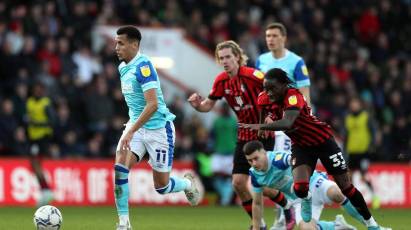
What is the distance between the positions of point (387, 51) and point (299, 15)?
8.22ft

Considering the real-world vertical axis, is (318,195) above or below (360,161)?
below

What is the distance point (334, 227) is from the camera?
12297 mm

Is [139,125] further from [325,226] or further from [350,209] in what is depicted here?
[350,209]

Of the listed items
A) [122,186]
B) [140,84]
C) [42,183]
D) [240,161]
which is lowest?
[42,183]

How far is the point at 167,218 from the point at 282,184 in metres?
4.69

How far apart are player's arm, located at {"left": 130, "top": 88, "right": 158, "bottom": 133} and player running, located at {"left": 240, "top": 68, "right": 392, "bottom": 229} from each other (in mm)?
997

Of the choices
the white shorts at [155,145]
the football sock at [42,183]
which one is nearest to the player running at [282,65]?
the white shorts at [155,145]

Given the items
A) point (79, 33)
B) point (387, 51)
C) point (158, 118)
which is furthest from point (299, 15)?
point (158, 118)

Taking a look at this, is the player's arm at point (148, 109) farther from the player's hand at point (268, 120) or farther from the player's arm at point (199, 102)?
the player's hand at point (268, 120)

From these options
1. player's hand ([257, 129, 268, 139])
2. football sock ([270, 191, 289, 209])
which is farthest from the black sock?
player's hand ([257, 129, 268, 139])

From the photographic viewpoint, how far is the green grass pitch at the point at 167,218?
47.5 ft

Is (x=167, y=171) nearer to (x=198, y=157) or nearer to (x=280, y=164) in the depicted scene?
(x=280, y=164)

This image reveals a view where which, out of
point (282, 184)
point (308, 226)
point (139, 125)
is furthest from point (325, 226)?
point (139, 125)

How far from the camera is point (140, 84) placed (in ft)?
39.4
